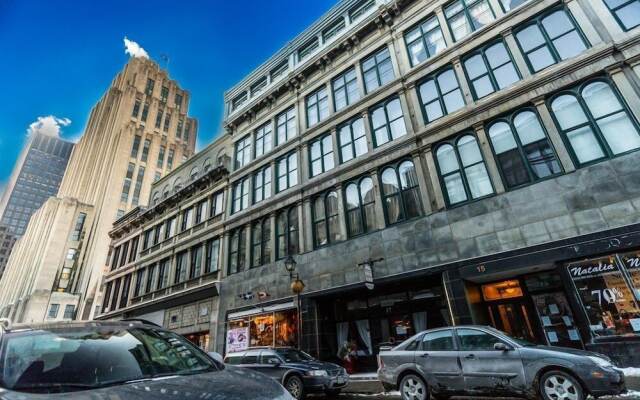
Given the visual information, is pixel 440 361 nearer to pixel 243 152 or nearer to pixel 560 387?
pixel 560 387

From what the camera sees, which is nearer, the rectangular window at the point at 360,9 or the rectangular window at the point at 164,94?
the rectangular window at the point at 360,9

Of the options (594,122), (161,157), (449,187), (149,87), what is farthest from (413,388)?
(149,87)

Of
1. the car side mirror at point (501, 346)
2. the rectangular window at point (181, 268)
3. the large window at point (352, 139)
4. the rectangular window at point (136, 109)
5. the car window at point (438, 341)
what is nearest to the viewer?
the car side mirror at point (501, 346)

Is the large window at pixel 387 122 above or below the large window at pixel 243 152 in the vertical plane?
below

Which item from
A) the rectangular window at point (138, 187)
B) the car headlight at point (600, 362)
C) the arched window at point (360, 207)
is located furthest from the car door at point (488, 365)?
the rectangular window at point (138, 187)

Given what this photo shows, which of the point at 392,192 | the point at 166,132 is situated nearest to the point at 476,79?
the point at 392,192

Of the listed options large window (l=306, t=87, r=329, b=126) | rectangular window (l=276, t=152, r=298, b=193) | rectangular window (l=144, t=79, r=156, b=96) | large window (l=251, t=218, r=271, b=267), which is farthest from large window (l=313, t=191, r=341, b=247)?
rectangular window (l=144, t=79, r=156, b=96)

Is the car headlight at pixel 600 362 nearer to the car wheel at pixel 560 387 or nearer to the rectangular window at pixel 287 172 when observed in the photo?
the car wheel at pixel 560 387

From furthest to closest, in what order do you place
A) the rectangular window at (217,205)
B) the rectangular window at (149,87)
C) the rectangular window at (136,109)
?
1. the rectangular window at (149,87)
2. the rectangular window at (136,109)
3. the rectangular window at (217,205)

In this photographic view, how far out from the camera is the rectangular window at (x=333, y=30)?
2203cm

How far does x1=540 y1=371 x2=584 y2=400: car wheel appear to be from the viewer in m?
5.99

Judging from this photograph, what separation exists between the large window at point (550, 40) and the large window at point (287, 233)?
13551 millimetres

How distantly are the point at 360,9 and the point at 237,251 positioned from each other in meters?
17.6

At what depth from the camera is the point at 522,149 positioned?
501 inches
